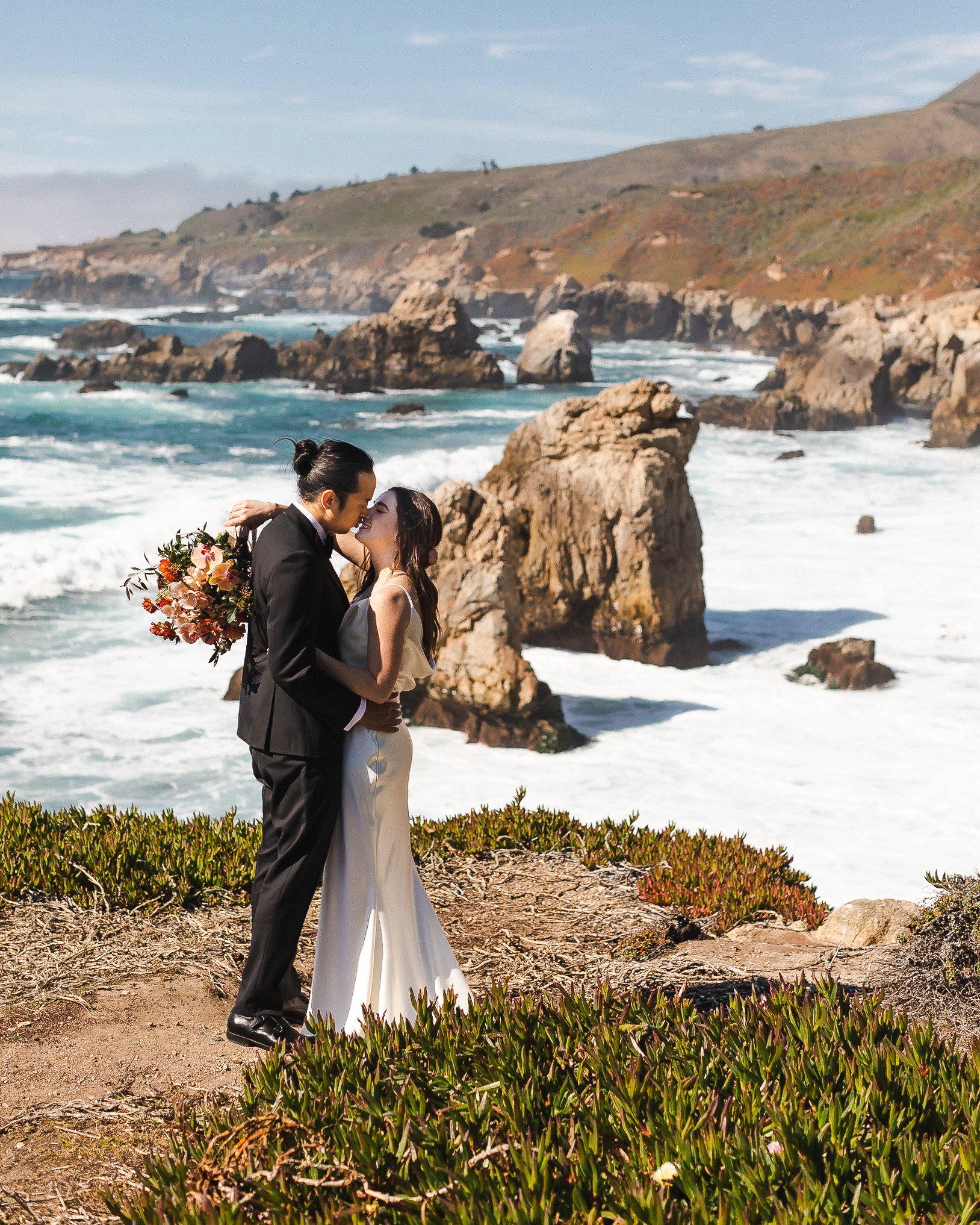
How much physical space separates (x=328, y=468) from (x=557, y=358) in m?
59.6

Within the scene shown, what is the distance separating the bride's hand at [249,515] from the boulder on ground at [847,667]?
45.3 ft

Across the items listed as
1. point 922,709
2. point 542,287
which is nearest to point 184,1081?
point 922,709

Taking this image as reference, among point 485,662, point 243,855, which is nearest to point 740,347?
point 485,662

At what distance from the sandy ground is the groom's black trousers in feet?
1.19

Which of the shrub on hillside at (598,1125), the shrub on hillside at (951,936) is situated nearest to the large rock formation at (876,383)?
the shrub on hillside at (951,936)

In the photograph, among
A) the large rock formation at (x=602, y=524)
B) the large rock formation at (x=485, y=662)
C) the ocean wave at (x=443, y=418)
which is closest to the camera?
the large rock formation at (x=485, y=662)

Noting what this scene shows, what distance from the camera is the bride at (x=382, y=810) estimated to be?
479cm

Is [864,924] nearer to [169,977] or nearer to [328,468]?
[169,977]

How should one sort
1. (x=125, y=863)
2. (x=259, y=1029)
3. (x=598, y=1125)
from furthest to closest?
(x=125, y=863), (x=259, y=1029), (x=598, y=1125)

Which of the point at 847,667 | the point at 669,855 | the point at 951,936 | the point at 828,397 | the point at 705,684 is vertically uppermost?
the point at 828,397

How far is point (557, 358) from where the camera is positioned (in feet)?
206

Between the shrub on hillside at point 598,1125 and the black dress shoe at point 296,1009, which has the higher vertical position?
the shrub on hillside at point 598,1125

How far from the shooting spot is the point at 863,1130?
3.20m

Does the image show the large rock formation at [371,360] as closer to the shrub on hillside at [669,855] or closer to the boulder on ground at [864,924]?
the shrub on hillside at [669,855]
